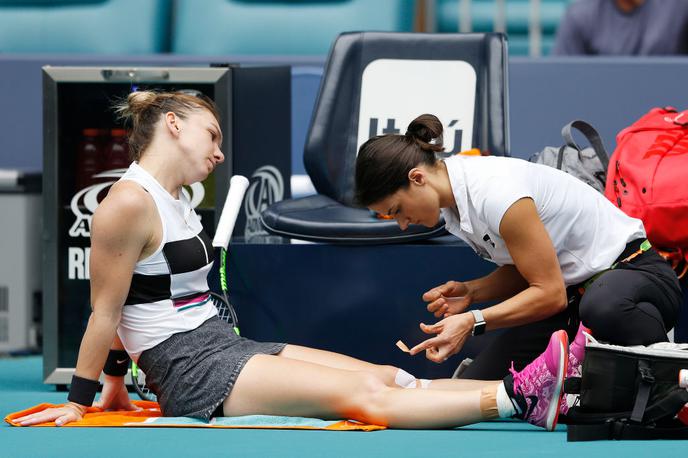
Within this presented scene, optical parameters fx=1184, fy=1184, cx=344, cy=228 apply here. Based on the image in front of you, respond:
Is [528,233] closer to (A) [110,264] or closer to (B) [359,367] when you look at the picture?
(B) [359,367]

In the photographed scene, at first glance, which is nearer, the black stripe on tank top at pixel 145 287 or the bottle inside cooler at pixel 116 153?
the black stripe on tank top at pixel 145 287

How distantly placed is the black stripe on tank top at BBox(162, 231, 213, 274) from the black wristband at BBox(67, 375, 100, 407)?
313 millimetres

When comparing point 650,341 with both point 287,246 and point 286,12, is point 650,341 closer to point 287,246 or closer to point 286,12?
point 287,246

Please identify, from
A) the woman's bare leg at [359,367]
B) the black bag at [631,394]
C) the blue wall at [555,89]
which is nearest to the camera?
the black bag at [631,394]

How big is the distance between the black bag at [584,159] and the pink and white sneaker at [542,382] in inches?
34.1

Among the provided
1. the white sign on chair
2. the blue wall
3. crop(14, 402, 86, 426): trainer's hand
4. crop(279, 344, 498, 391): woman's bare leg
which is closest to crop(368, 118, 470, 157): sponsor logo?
the white sign on chair

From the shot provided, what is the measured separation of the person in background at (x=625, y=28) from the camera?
4.76 meters

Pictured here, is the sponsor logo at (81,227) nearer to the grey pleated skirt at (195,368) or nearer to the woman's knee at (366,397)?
the grey pleated skirt at (195,368)

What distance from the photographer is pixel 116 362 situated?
2.86 metres

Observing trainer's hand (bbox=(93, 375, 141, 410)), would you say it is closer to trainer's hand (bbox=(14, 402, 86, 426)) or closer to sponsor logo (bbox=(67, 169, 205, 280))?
trainer's hand (bbox=(14, 402, 86, 426))

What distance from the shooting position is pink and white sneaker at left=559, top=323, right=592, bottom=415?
2.80m

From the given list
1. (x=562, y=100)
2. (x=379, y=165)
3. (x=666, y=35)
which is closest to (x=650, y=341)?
(x=379, y=165)

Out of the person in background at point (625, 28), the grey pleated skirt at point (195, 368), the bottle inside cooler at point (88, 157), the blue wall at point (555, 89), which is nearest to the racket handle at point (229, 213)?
the grey pleated skirt at point (195, 368)

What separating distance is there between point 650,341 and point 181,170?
1.16 meters
